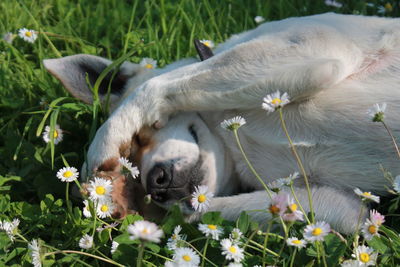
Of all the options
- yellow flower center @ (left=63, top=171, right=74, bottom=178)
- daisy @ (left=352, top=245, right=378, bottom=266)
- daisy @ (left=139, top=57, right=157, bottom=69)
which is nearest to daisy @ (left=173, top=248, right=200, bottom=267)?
daisy @ (left=352, top=245, right=378, bottom=266)

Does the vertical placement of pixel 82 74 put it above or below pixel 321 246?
above

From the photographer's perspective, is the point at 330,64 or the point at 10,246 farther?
the point at 330,64

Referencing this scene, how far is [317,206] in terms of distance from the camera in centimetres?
233

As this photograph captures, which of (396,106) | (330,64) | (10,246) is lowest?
(10,246)

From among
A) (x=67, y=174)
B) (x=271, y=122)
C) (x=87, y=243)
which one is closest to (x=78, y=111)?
→ (x=67, y=174)

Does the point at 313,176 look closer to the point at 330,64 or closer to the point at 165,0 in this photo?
the point at 330,64

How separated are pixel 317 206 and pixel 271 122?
45cm

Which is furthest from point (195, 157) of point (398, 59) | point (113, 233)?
point (398, 59)

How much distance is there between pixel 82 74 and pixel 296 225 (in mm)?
1439

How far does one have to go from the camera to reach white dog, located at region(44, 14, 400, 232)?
241 centimetres

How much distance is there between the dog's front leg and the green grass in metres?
0.13

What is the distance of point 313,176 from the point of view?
249cm

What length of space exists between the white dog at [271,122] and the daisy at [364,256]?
421 mm

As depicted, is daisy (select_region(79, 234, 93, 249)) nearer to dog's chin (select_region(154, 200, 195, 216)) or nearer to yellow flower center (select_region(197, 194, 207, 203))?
yellow flower center (select_region(197, 194, 207, 203))
